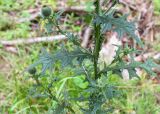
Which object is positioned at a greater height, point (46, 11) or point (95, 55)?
point (46, 11)

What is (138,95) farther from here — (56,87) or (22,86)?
(22,86)

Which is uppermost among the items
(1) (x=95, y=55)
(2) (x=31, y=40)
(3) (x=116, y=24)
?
(3) (x=116, y=24)

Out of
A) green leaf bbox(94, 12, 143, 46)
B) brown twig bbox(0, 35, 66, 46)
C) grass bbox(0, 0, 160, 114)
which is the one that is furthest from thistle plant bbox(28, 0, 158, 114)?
brown twig bbox(0, 35, 66, 46)

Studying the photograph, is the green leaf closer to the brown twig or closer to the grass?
the grass

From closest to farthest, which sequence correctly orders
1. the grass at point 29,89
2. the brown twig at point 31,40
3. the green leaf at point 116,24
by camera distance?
the green leaf at point 116,24 → the grass at point 29,89 → the brown twig at point 31,40

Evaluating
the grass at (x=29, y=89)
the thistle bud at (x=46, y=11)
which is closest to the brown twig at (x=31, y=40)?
the grass at (x=29, y=89)

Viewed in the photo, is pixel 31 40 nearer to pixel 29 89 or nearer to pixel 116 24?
pixel 29 89

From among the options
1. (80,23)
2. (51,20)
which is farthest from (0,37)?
(51,20)

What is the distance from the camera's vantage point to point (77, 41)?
2.00m

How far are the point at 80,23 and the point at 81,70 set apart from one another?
1.94m

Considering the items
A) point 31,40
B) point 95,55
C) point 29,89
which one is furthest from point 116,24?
point 31,40

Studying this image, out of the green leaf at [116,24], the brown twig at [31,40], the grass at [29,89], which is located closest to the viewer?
the green leaf at [116,24]

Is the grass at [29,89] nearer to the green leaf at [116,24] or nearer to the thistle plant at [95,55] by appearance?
the thistle plant at [95,55]

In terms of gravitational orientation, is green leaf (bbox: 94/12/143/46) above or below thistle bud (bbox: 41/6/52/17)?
below
